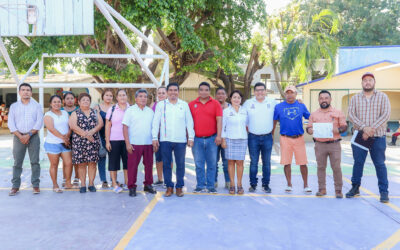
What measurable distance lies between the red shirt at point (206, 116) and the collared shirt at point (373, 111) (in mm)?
2116

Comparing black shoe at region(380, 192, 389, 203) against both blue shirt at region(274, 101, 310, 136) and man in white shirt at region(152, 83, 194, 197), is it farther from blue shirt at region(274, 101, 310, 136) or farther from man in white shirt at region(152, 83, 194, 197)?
man in white shirt at region(152, 83, 194, 197)

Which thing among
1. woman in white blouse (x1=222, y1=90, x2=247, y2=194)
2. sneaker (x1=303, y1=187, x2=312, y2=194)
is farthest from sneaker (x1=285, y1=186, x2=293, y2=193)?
woman in white blouse (x1=222, y1=90, x2=247, y2=194)

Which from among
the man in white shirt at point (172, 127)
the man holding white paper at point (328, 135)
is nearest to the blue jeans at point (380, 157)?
the man holding white paper at point (328, 135)

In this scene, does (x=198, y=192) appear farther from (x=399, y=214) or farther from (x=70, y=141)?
(x=399, y=214)

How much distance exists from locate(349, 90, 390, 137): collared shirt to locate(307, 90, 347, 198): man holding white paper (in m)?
0.24

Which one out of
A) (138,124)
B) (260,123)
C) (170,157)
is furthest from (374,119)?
(138,124)

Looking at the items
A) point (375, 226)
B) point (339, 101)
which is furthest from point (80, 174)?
point (339, 101)

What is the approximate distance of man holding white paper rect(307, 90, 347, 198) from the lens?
5465mm

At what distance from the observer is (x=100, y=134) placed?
6.21m

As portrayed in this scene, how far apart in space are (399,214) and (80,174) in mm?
4900

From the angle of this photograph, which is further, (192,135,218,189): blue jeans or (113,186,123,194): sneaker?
(113,186,123,194): sneaker

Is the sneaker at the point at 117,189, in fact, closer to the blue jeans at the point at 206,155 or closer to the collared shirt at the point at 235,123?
the blue jeans at the point at 206,155

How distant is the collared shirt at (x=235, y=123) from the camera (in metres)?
5.59

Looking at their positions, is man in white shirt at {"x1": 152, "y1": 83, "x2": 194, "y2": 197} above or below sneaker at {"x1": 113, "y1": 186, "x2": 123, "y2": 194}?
above
